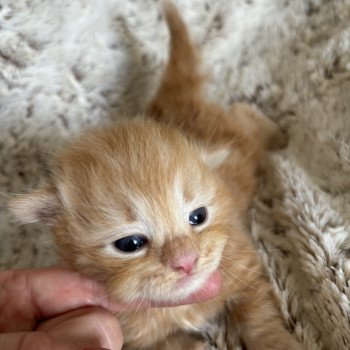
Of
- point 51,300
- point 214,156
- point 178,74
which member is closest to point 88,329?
point 51,300

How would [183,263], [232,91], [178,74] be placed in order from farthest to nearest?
[232,91]
[178,74]
[183,263]

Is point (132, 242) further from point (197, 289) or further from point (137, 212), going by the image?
point (197, 289)

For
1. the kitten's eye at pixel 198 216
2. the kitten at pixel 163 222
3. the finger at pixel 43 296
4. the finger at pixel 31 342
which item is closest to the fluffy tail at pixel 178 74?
the kitten at pixel 163 222

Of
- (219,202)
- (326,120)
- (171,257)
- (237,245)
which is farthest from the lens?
(326,120)

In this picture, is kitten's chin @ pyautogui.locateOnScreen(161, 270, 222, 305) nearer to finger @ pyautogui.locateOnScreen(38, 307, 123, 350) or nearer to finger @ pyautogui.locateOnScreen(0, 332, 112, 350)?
finger @ pyautogui.locateOnScreen(38, 307, 123, 350)

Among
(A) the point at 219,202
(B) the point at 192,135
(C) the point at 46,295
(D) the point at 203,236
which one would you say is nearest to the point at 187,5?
(B) the point at 192,135

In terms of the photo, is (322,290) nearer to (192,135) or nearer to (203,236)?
(203,236)
